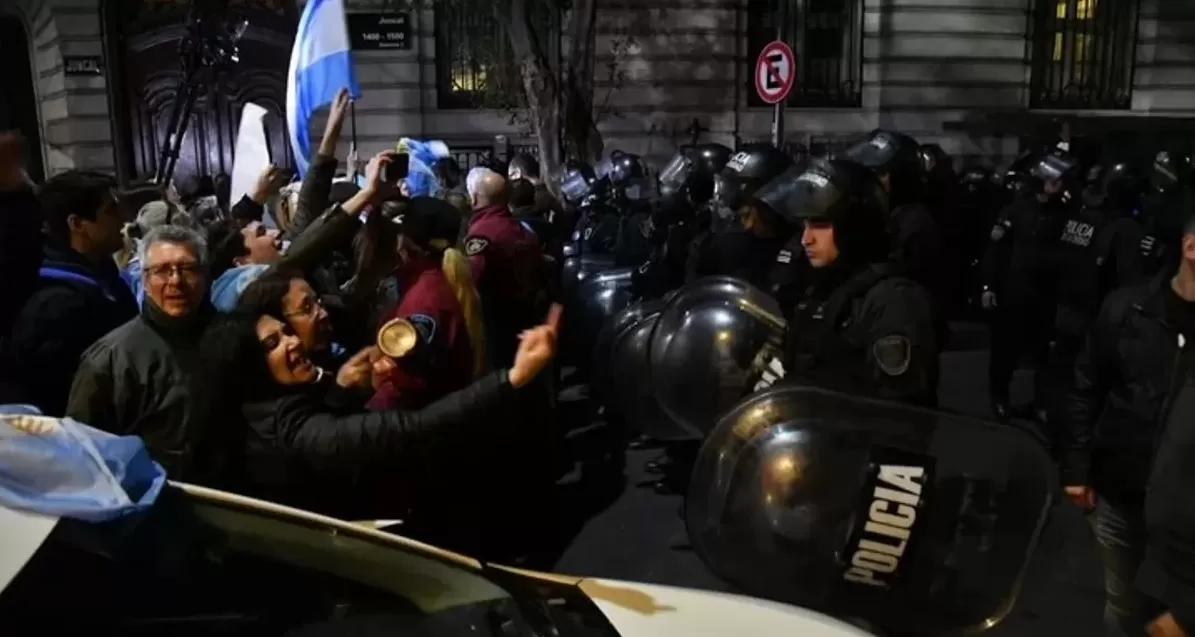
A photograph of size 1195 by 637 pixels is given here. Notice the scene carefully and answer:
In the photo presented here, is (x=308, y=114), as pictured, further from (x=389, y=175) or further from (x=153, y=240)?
(x=153, y=240)

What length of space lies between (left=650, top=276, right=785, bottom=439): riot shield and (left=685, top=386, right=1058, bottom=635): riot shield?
149cm

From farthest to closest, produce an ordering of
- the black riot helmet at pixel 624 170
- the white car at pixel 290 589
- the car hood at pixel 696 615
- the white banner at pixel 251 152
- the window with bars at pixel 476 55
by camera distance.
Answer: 1. the window with bars at pixel 476 55
2. the black riot helmet at pixel 624 170
3. the white banner at pixel 251 152
4. the car hood at pixel 696 615
5. the white car at pixel 290 589

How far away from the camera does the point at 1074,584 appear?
12.0 ft

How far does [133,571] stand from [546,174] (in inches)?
540

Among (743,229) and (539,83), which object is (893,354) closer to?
(743,229)

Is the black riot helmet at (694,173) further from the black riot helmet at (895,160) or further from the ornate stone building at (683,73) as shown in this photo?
the ornate stone building at (683,73)

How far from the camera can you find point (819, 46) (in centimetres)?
1900

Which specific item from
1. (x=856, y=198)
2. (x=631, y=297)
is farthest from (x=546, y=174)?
(x=856, y=198)

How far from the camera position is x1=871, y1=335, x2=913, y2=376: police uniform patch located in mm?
2988

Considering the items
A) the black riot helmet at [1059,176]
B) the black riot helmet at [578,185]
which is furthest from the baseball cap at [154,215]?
the black riot helmet at [578,185]

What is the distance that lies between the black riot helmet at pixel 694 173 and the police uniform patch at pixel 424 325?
161 inches

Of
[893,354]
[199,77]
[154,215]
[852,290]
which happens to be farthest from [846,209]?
[199,77]

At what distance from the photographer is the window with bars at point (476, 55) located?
16.4 metres

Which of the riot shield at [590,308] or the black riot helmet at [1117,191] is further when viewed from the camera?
the black riot helmet at [1117,191]
